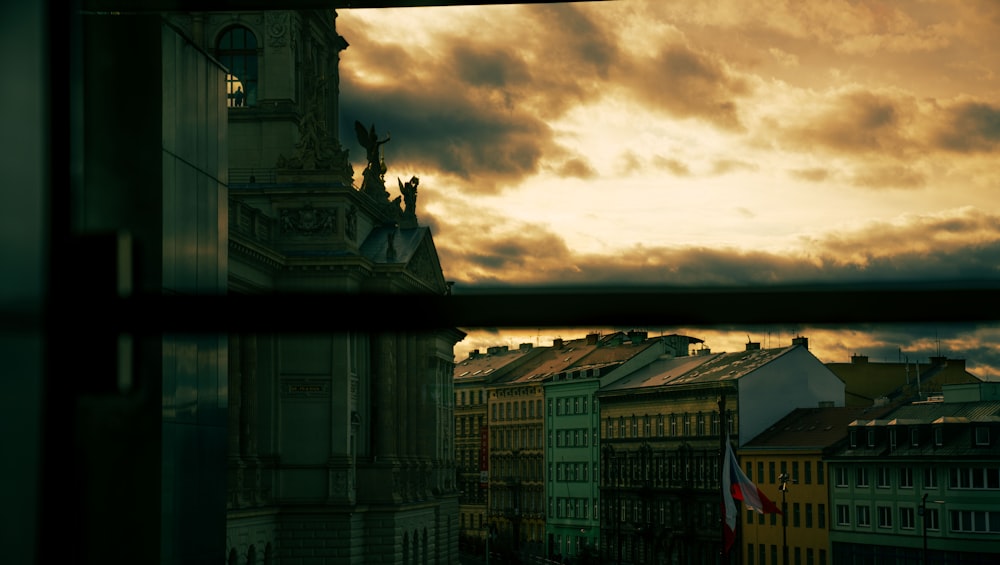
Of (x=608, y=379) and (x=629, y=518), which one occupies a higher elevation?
(x=608, y=379)

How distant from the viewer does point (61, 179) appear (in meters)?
1.00

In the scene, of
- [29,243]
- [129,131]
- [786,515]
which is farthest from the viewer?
[786,515]

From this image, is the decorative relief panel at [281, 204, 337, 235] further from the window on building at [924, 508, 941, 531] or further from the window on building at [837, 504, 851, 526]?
the window on building at [924, 508, 941, 531]

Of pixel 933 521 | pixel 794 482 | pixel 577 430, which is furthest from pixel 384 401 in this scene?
pixel 933 521

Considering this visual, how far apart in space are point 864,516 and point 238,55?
78.1ft

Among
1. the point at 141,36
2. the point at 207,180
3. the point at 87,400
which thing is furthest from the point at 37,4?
the point at 207,180

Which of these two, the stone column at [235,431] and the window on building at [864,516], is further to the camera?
the window on building at [864,516]

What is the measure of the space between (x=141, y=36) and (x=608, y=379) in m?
57.6

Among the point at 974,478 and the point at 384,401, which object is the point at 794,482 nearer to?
the point at 974,478

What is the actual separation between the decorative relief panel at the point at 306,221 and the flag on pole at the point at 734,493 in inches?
547

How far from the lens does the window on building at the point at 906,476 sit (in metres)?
43.7

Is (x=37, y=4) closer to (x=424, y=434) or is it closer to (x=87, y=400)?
(x=87, y=400)

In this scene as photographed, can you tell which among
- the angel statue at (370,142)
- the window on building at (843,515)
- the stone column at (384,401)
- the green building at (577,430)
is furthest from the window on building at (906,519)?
the angel statue at (370,142)

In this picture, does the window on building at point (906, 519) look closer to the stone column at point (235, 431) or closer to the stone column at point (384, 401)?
the stone column at point (384, 401)
